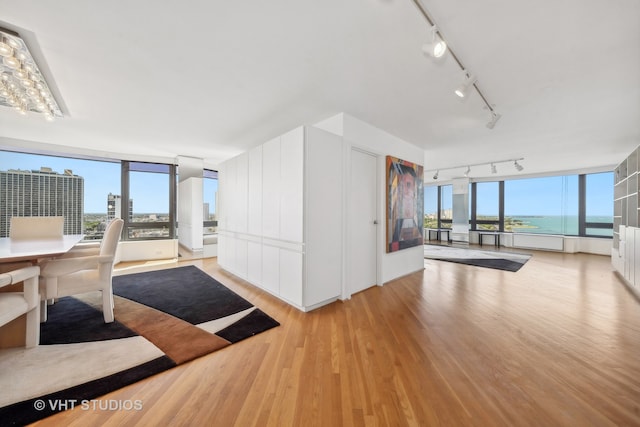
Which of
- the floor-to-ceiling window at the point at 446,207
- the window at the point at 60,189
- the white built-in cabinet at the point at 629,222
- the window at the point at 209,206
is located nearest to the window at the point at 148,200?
the window at the point at 60,189

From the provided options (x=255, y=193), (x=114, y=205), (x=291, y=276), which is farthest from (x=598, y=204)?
(x=114, y=205)

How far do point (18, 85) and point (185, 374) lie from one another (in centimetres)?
374

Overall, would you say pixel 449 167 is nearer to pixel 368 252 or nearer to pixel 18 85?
pixel 368 252

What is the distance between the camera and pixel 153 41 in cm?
199

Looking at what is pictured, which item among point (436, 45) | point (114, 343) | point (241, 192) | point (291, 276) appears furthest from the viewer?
point (241, 192)

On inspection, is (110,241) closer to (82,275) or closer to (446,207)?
(82,275)

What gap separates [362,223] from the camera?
367cm

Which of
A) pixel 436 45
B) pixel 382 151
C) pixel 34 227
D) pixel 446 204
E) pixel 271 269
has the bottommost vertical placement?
pixel 271 269

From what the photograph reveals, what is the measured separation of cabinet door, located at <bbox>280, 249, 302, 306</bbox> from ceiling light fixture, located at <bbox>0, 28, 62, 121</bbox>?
3088mm

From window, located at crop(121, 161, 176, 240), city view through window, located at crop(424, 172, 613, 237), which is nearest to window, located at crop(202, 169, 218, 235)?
window, located at crop(121, 161, 176, 240)

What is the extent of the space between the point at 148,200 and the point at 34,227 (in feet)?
8.64

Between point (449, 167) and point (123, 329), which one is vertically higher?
point (449, 167)

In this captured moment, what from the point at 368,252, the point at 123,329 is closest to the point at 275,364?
the point at 123,329

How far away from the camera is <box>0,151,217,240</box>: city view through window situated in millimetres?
4816
